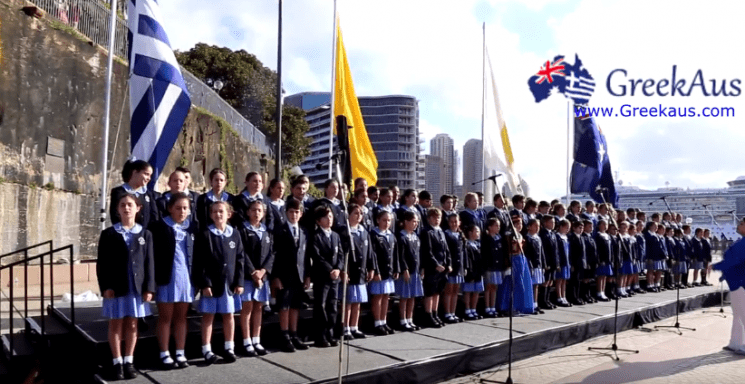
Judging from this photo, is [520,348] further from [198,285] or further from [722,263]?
[198,285]

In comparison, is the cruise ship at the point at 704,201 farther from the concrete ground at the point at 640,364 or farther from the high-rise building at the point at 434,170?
the concrete ground at the point at 640,364

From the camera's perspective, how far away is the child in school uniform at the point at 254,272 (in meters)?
5.82

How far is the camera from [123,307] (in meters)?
4.89

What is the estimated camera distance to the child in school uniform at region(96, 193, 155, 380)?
4844mm

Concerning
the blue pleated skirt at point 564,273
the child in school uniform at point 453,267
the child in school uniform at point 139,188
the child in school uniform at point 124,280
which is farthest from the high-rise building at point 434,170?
the child in school uniform at point 124,280

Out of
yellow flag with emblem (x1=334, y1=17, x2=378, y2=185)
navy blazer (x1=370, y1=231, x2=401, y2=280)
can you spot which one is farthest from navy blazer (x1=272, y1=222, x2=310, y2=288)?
yellow flag with emblem (x1=334, y1=17, x2=378, y2=185)

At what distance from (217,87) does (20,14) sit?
1438cm

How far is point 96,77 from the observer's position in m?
13.4

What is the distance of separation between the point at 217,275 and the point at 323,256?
1.43 metres

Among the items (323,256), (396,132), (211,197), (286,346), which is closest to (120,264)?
(211,197)

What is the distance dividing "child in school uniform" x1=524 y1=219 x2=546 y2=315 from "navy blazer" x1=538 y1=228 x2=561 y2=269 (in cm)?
30

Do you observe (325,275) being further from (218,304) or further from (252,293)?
(218,304)

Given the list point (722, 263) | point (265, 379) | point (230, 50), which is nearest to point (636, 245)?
point (722, 263)

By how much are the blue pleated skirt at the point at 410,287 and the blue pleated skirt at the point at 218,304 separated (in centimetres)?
268
